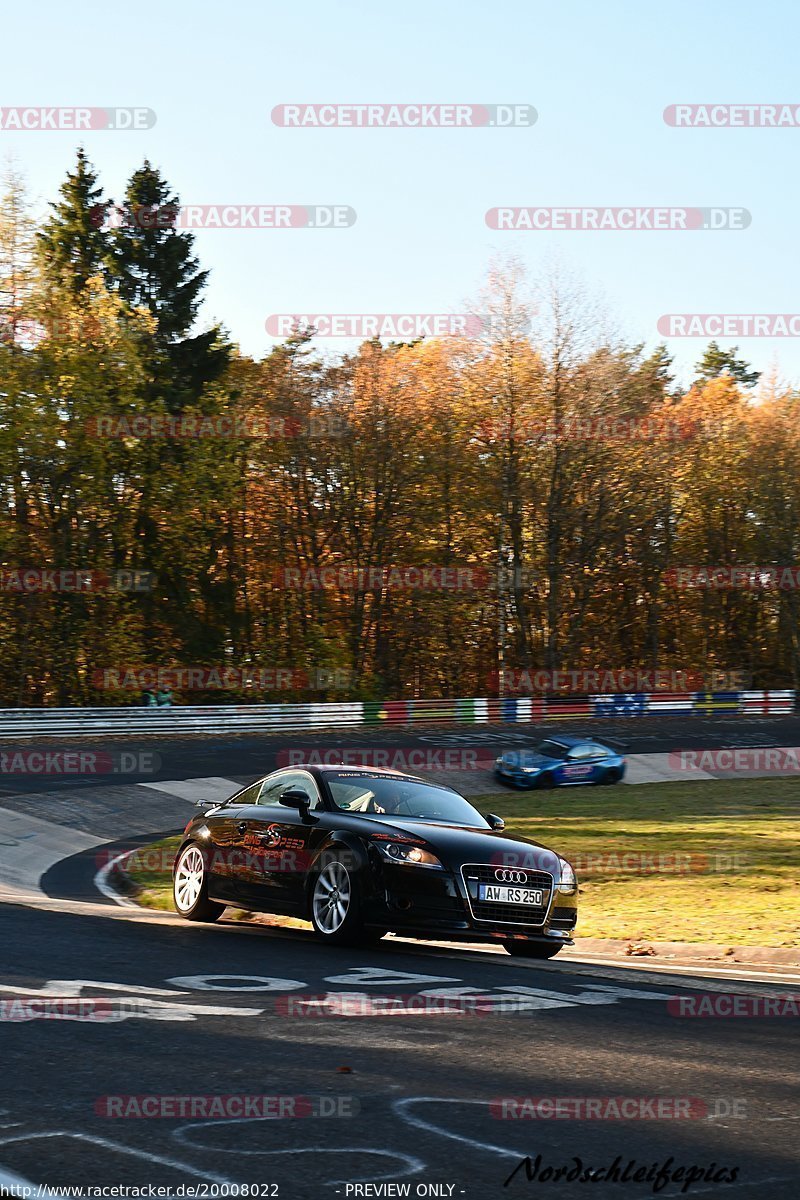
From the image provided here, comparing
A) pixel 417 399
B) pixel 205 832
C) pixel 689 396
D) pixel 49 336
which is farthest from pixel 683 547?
pixel 205 832

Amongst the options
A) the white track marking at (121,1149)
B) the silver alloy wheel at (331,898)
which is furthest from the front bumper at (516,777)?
the white track marking at (121,1149)

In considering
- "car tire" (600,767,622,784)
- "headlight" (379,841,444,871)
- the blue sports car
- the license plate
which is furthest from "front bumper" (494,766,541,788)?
"headlight" (379,841,444,871)

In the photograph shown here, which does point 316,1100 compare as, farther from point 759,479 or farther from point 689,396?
point 689,396

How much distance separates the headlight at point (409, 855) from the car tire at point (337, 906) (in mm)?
325

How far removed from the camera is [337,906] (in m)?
10.7

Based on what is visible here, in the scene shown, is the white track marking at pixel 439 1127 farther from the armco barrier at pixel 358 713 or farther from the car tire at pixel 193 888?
the armco barrier at pixel 358 713

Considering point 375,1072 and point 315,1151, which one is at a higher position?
point 315,1151

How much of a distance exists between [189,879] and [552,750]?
2096 centimetres

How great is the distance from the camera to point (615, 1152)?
16.6ft

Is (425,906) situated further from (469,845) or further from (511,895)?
(511,895)

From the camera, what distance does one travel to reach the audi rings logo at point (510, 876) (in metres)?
10.6

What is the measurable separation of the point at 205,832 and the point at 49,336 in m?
34.7

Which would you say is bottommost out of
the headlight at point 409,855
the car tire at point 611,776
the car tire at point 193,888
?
the car tire at point 611,776

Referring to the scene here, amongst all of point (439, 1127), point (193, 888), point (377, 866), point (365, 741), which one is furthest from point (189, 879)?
point (365, 741)
